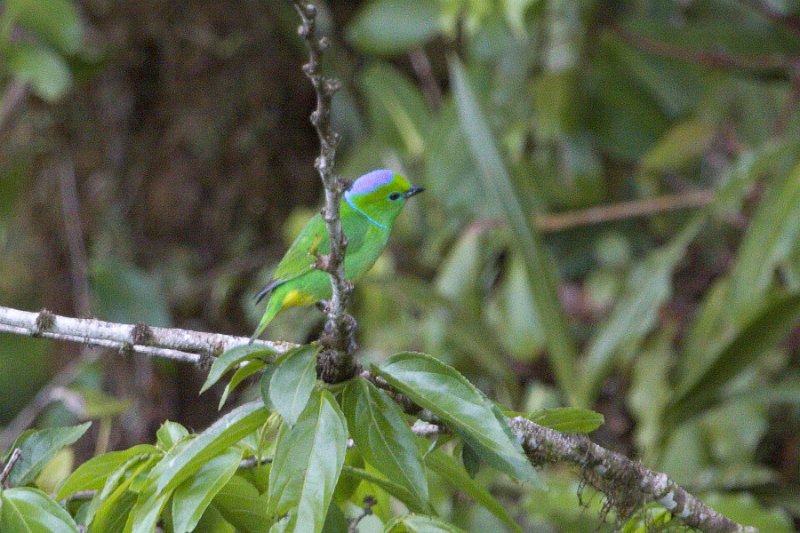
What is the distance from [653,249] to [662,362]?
841 mm

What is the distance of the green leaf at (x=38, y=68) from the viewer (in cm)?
457

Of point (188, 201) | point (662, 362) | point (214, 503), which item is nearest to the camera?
point (214, 503)

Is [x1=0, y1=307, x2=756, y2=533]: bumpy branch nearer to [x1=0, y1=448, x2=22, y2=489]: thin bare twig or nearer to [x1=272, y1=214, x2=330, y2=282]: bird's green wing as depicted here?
[x1=0, y1=448, x2=22, y2=489]: thin bare twig

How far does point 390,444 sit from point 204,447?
27 centimetres

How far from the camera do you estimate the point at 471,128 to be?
13.4 feet

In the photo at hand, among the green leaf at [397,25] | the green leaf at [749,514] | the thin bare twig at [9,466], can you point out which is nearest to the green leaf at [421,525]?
the thin bare twig at [9,466]

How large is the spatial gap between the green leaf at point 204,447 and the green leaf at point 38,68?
3.44 metres

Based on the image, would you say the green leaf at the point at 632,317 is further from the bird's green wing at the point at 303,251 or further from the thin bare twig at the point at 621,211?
the bird's green wing at the point at 303,251

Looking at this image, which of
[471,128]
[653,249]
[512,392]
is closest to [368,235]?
[471,128]

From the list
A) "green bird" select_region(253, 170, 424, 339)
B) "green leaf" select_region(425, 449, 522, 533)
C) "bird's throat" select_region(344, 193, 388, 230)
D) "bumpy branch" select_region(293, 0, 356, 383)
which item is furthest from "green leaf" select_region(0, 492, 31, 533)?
"bird's throat" select_region(344, 193, 388, 230)

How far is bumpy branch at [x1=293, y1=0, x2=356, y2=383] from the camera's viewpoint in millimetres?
1224

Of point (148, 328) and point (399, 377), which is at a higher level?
point (148, 328)

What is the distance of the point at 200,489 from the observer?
147 centimetres

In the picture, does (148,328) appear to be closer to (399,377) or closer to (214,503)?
(214,503)
